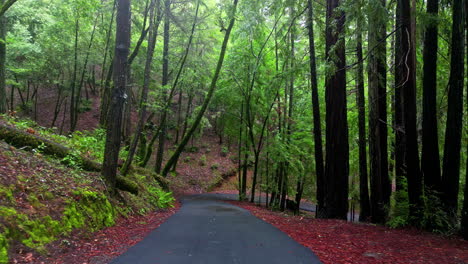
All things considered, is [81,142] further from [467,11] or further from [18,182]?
[467,11]

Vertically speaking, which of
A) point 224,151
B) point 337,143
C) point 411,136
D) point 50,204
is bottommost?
point 50,204

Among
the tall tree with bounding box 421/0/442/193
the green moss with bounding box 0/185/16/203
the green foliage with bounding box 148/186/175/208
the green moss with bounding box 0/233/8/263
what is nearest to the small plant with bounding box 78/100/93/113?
the green foliage with bounding box 148/186/175/208

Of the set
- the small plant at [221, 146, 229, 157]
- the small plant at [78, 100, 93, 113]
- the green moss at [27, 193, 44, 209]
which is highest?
the small plant at [78, 100, 93, 113]

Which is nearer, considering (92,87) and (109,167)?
(109,167)

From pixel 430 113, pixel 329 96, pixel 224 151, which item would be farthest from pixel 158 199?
pixel 224 151

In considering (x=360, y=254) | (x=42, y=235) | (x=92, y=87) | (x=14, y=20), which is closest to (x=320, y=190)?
(x=360, y=254)

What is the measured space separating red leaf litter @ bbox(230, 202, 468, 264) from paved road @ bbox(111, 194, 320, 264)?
0.42m

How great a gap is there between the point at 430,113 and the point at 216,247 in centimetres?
629

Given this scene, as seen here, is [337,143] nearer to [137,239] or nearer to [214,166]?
[137,239]

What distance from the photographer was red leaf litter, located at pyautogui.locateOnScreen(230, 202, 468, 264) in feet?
15.9

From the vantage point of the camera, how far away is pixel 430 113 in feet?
24.7

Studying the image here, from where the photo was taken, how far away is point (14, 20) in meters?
17.6

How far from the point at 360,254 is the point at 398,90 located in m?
6.24

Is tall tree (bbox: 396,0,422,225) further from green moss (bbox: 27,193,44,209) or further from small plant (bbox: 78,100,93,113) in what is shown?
small plant (bbox: 78,100,93,113)
